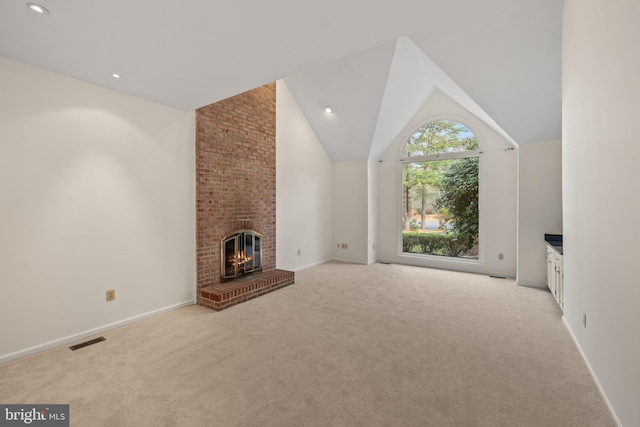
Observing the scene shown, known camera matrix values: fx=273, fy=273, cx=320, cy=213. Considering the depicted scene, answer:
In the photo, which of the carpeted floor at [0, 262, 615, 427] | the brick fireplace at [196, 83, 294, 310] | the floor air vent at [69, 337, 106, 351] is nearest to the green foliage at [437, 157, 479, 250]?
the carpeted floor at [0, 262, 615, 427]

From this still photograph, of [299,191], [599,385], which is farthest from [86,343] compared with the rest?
[599,385]

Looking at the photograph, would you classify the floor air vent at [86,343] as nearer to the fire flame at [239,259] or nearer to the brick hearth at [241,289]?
the brick hearth at [241,289]

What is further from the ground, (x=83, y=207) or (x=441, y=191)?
(x=441, y=191)

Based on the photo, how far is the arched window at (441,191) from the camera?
5254mm

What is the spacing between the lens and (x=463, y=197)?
17.5 ft

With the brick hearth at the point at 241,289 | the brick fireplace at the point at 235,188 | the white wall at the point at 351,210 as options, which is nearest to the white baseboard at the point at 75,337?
the brick hearth at the point at 241,289

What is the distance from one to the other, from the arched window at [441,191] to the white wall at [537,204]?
0.95 m

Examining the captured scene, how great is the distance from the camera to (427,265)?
5.55 meters

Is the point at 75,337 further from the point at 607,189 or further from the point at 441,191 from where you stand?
the point at 441,191

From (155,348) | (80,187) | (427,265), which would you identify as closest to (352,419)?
(155,348)

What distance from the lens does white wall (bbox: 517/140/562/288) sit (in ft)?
13.1

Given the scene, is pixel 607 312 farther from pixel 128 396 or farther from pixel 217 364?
pixel 128 396

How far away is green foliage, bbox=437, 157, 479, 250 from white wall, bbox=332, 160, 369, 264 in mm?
1602

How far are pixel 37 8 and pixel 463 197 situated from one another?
589 centimetres
